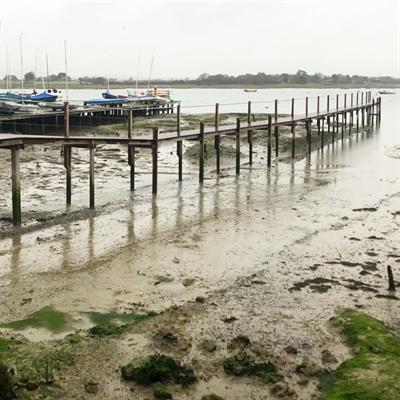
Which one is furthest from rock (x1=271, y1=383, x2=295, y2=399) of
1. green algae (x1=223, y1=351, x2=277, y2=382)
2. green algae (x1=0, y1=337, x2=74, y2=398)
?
green algae (x1=0, y1=337, x2=74, y2=398)

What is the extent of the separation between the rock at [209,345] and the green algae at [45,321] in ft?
6.80

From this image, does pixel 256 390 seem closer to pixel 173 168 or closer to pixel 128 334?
pixel 128 334

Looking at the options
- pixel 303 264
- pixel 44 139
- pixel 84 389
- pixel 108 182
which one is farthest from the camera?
pixel 108 182

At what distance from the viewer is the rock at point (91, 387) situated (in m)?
6.87

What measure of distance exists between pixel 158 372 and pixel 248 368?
114cm

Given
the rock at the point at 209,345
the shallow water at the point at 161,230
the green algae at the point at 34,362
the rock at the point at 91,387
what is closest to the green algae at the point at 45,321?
the shallow water at the point at 161,230

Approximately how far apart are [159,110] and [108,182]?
3449 centimetres

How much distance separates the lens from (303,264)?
39.8 feet

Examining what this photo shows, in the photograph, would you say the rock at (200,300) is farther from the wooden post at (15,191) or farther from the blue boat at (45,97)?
the blue boat at (45,97)

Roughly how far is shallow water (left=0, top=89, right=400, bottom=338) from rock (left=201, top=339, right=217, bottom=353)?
1.56 m

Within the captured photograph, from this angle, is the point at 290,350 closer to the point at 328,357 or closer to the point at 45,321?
the point at 328,357

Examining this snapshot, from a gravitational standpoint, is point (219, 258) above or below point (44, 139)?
below

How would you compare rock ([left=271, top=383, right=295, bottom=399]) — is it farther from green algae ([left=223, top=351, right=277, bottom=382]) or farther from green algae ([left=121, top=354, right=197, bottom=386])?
green algae ([left=121, top=354, right=197, bottom=386])

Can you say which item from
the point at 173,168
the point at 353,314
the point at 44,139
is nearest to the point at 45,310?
the point at 353,314
